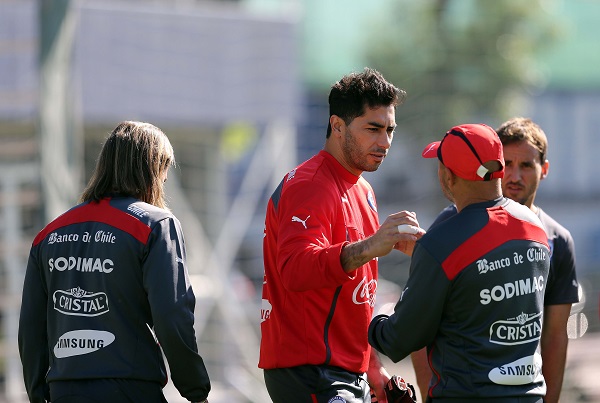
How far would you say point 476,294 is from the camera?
3.99 metres

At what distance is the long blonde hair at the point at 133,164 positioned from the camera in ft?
14.8

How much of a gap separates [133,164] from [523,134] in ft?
6.78

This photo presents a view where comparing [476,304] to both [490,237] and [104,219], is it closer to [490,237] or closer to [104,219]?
[490,237]

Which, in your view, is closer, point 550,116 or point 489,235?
point 489,235

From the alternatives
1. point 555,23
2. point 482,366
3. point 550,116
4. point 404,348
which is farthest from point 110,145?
point 550,116

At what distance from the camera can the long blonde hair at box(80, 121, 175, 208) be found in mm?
4523

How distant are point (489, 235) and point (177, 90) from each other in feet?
23.7

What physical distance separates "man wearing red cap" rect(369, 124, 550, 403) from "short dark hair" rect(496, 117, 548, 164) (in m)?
1.20

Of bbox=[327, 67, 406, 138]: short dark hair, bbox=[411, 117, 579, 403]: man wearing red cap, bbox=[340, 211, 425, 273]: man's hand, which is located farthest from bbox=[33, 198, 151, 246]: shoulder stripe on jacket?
bbox=[411, 117, 579, 403]: man wearing red cap

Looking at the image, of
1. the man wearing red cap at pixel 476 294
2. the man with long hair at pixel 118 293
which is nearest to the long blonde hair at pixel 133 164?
the man with long hair at pixel 118 293

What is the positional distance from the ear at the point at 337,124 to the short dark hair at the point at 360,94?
0.02 meters

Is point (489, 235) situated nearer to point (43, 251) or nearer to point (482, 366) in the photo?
point (482, 366)

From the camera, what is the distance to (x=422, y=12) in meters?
27.8

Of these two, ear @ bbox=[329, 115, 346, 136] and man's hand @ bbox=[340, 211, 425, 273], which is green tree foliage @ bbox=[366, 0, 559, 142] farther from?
man's hand @ bbox=[340, 211, 425, 273]
